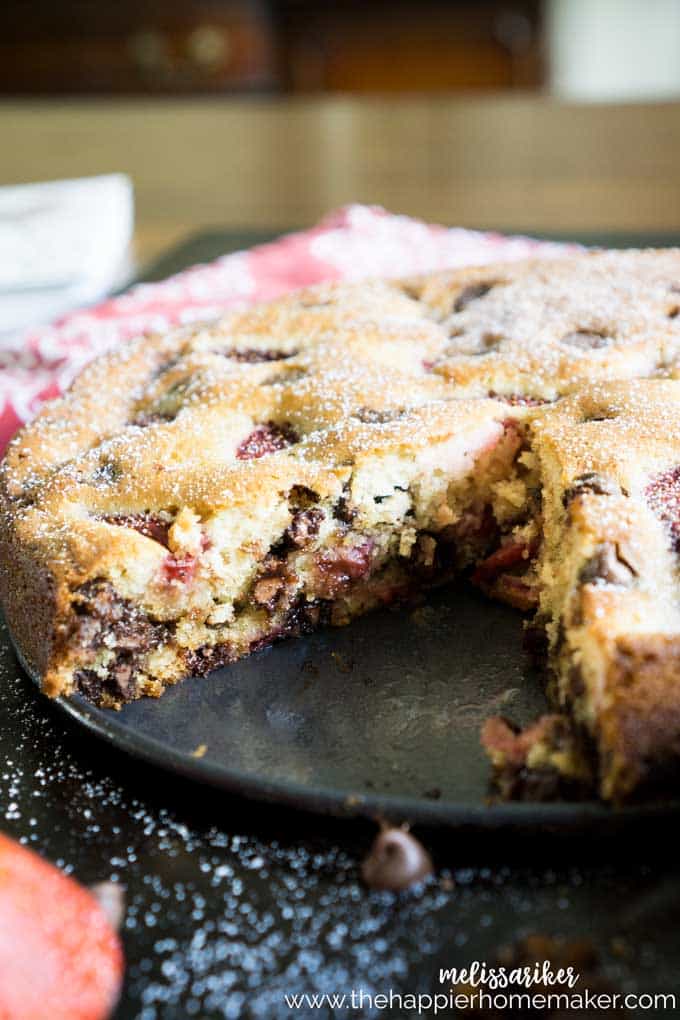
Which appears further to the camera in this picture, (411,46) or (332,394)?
(411,46)

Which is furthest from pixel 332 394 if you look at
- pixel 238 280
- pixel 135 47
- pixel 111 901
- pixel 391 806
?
pixel 135 47

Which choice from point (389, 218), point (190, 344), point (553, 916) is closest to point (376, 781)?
point (553, 916)

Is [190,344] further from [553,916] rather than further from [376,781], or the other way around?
[553,916]

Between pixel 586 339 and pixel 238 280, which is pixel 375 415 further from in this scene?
pixel 238 280

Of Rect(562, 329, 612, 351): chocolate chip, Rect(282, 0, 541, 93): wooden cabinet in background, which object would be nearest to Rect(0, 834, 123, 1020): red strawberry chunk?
Rect(562, 329, 612, 351): chocolate chip

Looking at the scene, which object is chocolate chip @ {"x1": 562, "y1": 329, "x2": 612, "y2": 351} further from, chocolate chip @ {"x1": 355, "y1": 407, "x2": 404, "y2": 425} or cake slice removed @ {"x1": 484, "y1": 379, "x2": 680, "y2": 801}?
chocolate chip @ {"x1": 355, "y1": 407, "x2": 404, "y2": 425}

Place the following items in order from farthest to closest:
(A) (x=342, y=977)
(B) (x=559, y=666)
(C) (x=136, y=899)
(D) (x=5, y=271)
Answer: (D) (x=5, y=271) < (B) (x=559, y=666) < (C) (x=136, y=899) < (A) (x=342, y=977)
